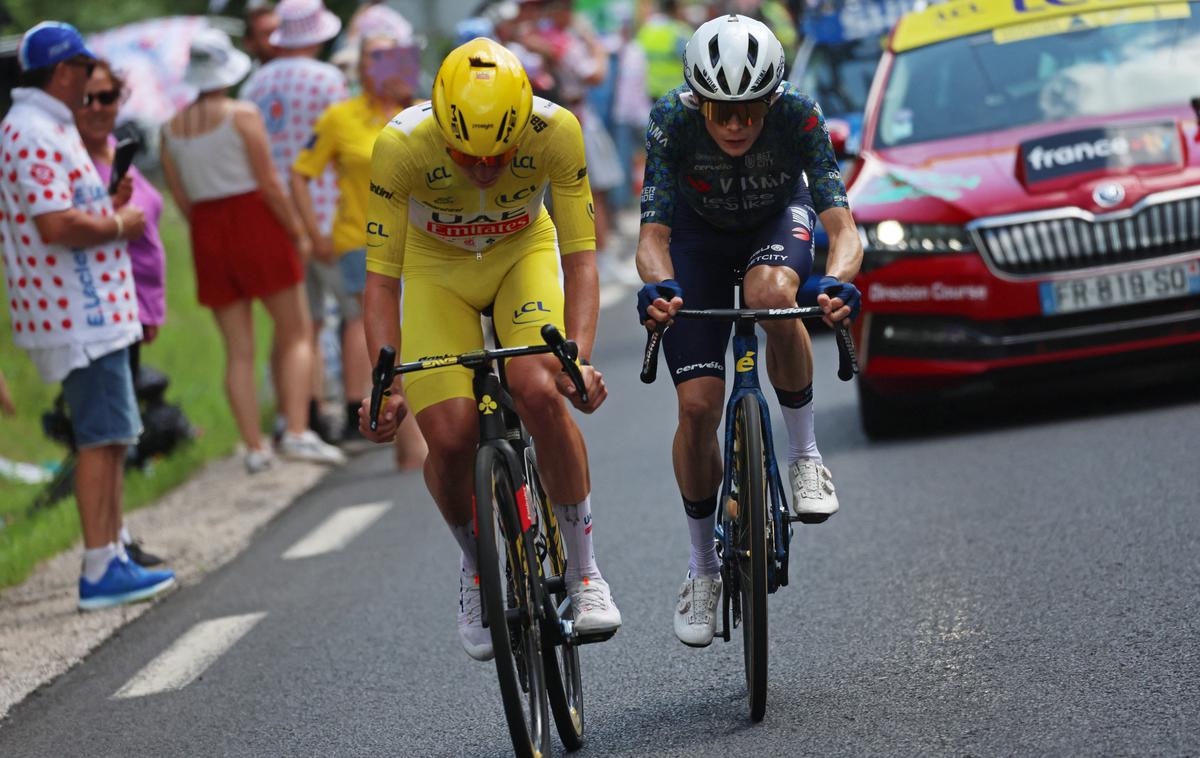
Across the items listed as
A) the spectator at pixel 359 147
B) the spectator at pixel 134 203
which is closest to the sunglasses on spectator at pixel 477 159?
the spectator at pixel 134 203

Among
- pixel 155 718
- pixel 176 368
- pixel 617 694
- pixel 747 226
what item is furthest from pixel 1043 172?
pixel 176 368

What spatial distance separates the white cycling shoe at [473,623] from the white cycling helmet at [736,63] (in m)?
1.53

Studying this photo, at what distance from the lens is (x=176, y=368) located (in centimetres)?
1695

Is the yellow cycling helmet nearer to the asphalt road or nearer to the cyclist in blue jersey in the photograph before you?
the cyclist in blue jersey

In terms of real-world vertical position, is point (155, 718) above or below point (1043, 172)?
below

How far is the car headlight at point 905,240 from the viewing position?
9.80 meters

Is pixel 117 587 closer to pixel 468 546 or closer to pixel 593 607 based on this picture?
pixel 468 546

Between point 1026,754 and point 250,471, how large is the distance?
7.34 meters

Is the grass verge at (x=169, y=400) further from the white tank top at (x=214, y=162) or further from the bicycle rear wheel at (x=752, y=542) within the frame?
the bicycle rear wheel at (x=752, y=542)

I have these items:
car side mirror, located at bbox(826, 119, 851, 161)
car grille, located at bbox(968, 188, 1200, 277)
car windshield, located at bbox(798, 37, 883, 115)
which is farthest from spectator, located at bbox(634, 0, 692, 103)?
car grille, located at bbox(968, 188, 1200, 277)

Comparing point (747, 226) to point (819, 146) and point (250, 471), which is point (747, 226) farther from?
point (250, 471)

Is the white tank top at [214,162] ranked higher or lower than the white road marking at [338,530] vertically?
higher

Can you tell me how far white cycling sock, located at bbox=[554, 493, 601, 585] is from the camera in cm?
607

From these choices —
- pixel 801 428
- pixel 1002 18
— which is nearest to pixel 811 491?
pixel 801 428
